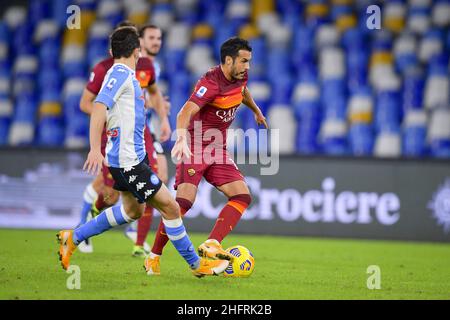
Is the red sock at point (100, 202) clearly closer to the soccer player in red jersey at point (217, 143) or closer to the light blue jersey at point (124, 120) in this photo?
the soccer player in red jersey at point (217, 143)

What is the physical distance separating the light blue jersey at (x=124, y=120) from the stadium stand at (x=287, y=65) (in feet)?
25.7

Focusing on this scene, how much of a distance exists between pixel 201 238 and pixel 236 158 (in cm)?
155

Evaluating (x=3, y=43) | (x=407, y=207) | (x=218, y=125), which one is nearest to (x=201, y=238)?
(x=407, y=207)

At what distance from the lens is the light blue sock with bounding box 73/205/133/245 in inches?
265

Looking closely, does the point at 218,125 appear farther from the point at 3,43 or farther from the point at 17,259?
the point at 3,43

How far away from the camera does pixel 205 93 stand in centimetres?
692

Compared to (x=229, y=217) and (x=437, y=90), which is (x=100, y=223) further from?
(x=437, y=90)

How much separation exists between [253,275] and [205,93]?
5.41 ft

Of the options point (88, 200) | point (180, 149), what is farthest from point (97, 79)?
point (180, 149)

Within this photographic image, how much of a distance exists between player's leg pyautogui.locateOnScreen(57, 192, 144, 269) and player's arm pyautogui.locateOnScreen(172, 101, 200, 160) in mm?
568

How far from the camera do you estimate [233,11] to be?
15781mm

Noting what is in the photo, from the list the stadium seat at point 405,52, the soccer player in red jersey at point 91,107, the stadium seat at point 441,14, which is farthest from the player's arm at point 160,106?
the stadium seat at point 441,14

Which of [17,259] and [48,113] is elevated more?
[48,113]

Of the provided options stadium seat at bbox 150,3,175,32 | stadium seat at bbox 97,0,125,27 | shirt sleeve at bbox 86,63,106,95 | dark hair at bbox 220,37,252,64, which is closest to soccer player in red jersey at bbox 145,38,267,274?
dark hair at bbox 220,37,252,64
